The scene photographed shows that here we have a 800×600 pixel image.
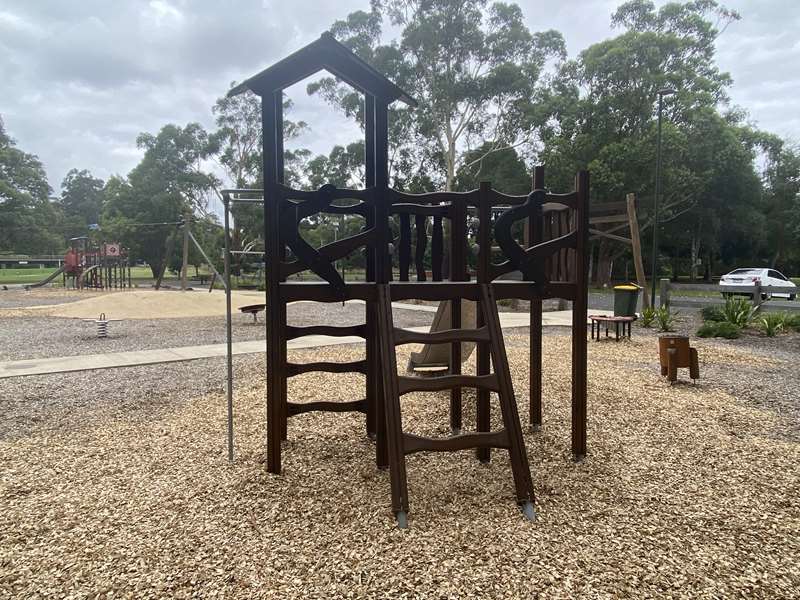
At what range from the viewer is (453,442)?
299 centimetres

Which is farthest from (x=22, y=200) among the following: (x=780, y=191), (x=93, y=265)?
(x=780, y=191)

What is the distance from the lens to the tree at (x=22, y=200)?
1761 inches

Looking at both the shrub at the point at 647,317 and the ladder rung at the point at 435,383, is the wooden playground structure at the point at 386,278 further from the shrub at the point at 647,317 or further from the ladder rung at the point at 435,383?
the shrub at the point at 647,317

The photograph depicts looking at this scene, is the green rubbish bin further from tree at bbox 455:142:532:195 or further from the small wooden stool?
tree at bbox 455:142:532:195

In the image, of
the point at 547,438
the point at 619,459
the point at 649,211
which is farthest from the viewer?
the point at 649,211

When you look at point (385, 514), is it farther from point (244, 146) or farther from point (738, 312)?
point (244, 146)

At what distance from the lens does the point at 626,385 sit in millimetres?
6164

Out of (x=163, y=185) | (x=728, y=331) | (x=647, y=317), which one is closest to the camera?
(x=728, y=331)

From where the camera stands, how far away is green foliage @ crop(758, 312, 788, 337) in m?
10.4

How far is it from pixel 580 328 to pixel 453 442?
5.17ft

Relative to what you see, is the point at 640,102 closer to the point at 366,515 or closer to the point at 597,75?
the point at 597,75

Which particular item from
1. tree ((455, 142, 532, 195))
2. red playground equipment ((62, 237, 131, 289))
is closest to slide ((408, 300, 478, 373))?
tree ((455, 142, 532, 195))

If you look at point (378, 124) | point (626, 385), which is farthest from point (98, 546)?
point (626, 385)

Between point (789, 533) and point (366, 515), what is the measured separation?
2419 mm
